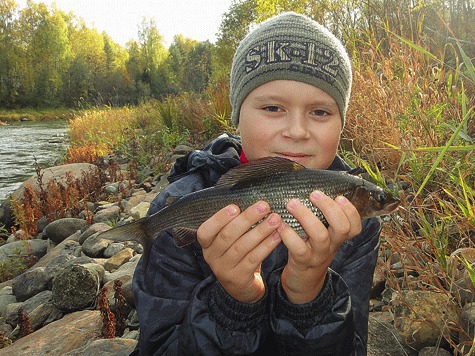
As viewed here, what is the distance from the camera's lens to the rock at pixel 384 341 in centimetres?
264

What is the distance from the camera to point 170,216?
199 cm

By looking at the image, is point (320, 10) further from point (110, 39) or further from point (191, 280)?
point (110, 39)

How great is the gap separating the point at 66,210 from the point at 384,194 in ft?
26.5

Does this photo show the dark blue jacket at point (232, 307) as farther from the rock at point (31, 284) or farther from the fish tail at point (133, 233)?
the rock at point (31, 284)

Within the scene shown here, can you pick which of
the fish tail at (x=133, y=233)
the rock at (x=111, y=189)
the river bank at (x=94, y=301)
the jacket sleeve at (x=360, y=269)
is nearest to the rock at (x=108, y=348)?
the river bank at (x=94, y=301)

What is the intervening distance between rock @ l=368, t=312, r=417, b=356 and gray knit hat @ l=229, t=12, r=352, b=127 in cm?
149

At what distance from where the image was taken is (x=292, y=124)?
2.21 metres

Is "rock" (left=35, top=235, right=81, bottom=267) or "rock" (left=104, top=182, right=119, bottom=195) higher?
"rock" (left=104, top=182, right=119, bottom=195)

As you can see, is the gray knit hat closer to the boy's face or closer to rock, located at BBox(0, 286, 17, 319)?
the boy's face

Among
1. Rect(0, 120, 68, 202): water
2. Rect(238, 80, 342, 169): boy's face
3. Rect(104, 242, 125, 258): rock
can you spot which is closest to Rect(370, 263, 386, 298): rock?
Rect(238, 80, 342, 169): boy's face

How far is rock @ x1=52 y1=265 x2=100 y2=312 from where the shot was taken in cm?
426

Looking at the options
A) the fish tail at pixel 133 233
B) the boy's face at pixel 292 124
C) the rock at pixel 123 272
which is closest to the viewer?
the fish tail at pixel 133 233

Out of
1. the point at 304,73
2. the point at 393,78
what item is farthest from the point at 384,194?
the point at 393,78

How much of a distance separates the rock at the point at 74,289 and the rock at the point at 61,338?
0.35 meters
